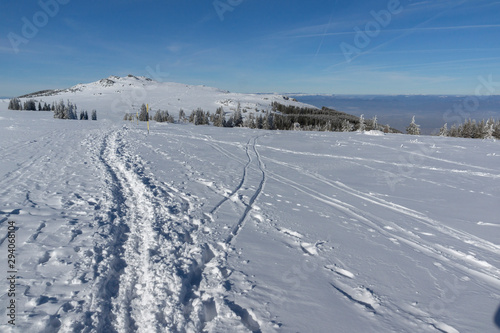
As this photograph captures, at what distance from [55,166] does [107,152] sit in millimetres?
3528

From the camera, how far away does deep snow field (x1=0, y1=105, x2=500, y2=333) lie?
3.69 m

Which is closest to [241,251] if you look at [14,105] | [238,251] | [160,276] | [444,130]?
[238,251]

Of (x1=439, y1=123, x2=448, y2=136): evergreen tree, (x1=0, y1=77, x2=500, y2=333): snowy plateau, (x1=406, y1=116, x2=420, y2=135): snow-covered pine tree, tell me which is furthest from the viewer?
(x1=439, y1=123, x2=448, y2=136): evergreen tree

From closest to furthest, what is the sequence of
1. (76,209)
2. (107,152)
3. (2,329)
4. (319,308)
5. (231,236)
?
(2,329)
(319,308)
(231,236)
(76,209)
(107,152)

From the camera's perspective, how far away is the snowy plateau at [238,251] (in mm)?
3686

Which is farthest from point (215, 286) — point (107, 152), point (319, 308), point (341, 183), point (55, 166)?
point (107, 152)

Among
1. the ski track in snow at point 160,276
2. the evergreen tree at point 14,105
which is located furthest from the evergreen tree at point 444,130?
the evergreen tree at point 14,105

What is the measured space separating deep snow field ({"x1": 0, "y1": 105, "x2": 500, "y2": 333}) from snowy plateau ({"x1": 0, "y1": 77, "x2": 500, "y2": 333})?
0.09 feet

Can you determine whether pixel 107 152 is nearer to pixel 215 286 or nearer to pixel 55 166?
pixel 55 166

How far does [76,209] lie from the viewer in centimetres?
670

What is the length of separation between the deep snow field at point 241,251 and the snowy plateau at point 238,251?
1.1 inches

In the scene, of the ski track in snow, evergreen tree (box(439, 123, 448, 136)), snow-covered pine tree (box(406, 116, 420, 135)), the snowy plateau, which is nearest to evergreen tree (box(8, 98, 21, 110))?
the snowy plateau

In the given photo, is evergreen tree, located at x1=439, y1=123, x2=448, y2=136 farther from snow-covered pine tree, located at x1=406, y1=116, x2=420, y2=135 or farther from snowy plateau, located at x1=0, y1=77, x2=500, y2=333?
snowy plateau, located at x1=0, y1=77, x2=500, y2=333

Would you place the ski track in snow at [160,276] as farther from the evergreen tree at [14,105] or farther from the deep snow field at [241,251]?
the evergreen tree at [14,105]
